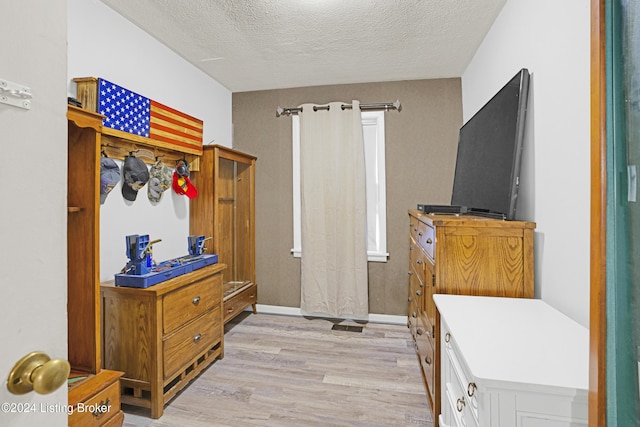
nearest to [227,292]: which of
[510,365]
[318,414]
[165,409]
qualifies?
[165,409]

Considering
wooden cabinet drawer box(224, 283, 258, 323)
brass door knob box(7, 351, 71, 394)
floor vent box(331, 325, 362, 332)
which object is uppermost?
brass door knob box(7, 351, 71, 394)

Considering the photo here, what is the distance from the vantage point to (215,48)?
2648mm

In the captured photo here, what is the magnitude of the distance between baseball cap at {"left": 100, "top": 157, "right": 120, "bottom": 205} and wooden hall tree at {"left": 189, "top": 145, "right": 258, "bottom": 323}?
2.88 ft

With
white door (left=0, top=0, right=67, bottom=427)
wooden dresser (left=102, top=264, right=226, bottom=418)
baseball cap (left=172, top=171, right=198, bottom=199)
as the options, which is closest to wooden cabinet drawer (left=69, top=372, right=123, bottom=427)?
wooden dresser (left=102, top=264, right=226, bottom=418)

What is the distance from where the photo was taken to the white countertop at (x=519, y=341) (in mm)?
857

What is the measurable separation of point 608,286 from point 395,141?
2.83 metres

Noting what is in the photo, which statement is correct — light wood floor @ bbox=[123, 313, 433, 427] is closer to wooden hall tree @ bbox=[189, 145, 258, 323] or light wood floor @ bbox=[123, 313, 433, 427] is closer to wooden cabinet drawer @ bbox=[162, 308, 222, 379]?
wooden cabinet drawer @ bbox=[162, 308, 222, 379]

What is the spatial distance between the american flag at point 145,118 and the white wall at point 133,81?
13 cm

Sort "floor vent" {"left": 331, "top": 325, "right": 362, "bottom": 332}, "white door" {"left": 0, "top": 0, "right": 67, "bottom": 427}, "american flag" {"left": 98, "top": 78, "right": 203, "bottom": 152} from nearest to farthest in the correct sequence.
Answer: "white door" {"left": 0, "top": 0, "right": 67, "bottom": 427} → "american flag" {"left": 98, "top": 78, "right": 203, "bottom": 152} → "floor vent" {"left": 331, "top": 325, "right": 362, "bottom": 332}

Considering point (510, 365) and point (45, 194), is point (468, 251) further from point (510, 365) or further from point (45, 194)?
point (45, 194)

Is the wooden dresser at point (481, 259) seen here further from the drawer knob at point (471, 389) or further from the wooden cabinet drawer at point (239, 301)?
the wooden cabinet drawer at point (239, 301)

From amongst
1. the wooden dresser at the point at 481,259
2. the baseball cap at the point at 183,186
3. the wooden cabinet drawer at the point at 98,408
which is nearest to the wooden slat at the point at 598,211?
the wooden dresser at the point at 481,259

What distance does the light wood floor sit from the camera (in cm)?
189

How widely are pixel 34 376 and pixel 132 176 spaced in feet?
6.57
